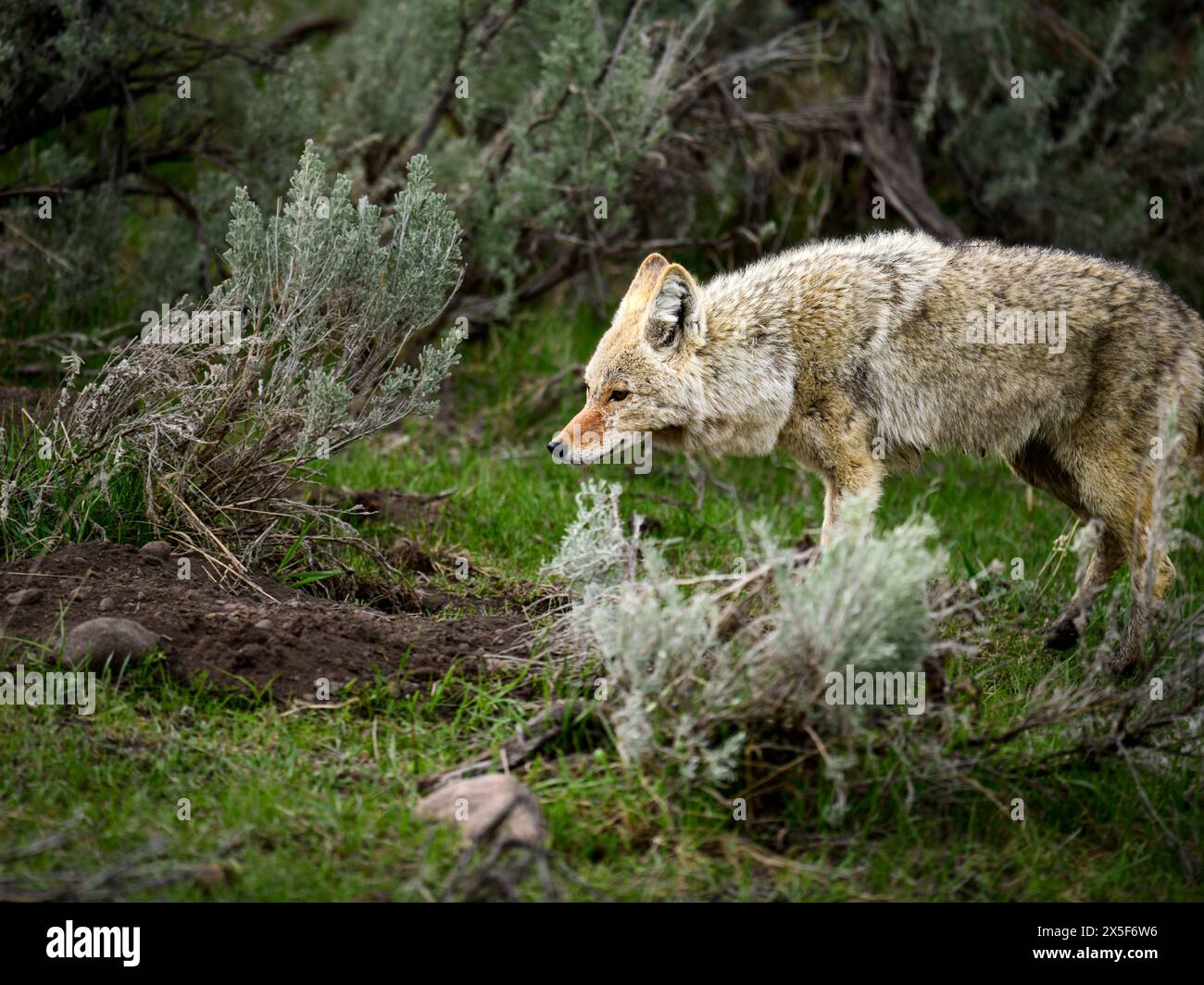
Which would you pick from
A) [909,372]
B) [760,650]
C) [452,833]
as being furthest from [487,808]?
[909,372]

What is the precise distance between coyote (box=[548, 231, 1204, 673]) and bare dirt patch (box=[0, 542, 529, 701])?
1.35 m

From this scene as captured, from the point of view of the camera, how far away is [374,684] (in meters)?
5.04

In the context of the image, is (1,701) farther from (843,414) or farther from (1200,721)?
(1200,721)

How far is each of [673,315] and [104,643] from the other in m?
2.97

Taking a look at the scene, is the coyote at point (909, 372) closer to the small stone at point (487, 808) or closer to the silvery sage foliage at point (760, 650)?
the silvery sage foliage at point (760, 650)

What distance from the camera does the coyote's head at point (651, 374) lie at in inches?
237

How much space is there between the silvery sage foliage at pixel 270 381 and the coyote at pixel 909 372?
104 cm

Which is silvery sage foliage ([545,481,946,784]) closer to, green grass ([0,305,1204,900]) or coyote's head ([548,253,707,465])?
green grass ([0,305,1204,900])

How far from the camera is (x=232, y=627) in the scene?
509 centimetres

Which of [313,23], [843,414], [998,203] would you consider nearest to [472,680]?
[843,414]

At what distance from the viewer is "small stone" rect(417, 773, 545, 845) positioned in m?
4.07

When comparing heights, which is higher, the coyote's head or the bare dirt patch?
the coyote's head

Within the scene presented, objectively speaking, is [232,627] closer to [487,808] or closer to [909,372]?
[487,808]

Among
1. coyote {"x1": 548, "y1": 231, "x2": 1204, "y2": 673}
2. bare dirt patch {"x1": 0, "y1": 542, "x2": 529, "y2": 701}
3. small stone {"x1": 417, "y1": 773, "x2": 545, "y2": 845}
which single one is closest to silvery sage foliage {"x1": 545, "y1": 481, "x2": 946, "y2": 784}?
small stone {"x1": 417, "y1": 773, "x2": 545, "y2": 845}
